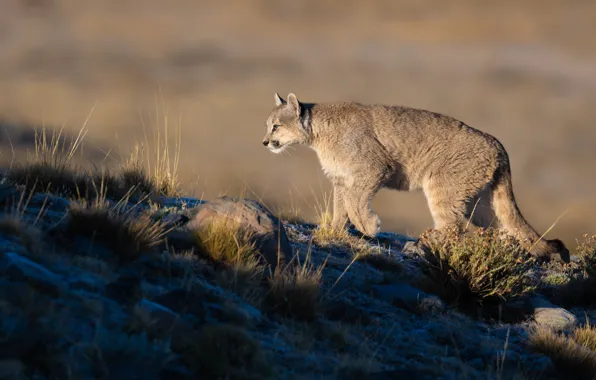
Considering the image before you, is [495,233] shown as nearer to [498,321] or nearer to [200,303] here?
[498,321]

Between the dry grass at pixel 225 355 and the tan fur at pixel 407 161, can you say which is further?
the tan fur at pixel 407 161

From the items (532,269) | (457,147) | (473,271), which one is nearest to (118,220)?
(473,271)

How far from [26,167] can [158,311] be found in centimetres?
505

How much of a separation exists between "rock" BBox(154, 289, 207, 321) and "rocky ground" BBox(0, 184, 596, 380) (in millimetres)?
11

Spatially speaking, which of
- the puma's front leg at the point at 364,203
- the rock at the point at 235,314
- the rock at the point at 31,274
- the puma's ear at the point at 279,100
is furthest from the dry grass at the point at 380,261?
the rock at the point at 31,274

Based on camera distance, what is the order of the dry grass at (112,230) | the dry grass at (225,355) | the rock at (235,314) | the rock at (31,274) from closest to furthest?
the dry grass at (225,355), the rock at (31,274), the rock at (235,314), the dry grass at (112,230)

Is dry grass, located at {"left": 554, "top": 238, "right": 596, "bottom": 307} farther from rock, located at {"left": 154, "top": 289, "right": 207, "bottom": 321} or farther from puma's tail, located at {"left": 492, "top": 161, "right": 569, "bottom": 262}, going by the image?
rock, located at {"left": 154, "top": 289, "right": 207, "bottom": 321}

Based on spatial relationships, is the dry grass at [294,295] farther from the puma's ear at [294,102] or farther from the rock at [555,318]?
the puma's ear at [294,102]

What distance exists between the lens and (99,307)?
17.3 ft

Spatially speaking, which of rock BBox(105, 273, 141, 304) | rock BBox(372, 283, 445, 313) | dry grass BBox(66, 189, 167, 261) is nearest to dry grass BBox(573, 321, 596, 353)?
rock BBox(372, 283, 445, 313)

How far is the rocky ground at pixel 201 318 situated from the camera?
15.8 feet

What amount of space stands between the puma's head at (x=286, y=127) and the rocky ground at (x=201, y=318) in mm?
3442

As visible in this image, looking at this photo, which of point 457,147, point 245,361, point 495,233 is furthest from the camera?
point 457,147

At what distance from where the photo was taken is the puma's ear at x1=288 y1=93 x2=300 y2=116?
1192 cm
